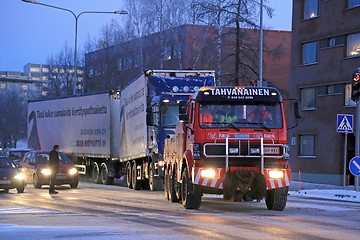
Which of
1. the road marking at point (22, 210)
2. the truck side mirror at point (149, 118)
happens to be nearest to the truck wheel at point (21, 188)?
the truck side mirror at point (149, 118)

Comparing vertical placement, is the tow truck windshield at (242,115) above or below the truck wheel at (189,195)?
above

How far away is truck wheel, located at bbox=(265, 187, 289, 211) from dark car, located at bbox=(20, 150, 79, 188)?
1298 cm

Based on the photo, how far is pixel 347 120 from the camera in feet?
84.7

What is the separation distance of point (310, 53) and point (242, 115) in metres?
25.8

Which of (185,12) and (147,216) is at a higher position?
(185,12)

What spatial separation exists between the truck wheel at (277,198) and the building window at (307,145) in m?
Result: 23.5

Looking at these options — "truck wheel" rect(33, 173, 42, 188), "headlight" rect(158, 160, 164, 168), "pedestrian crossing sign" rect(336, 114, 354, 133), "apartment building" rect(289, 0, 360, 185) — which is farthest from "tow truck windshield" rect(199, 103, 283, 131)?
"apartment building" rect(289, 0, 360, 185)

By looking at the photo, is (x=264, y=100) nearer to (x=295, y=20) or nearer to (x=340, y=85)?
(x=340, y=85)

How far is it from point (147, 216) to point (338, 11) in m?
26.6

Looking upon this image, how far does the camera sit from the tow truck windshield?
16.6 m

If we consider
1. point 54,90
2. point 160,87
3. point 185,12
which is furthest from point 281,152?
point 54,90

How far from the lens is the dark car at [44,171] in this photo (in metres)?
28.7

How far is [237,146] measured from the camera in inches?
642

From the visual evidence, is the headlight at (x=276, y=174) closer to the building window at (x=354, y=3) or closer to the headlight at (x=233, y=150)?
the headlight at (x=233, y=150)
